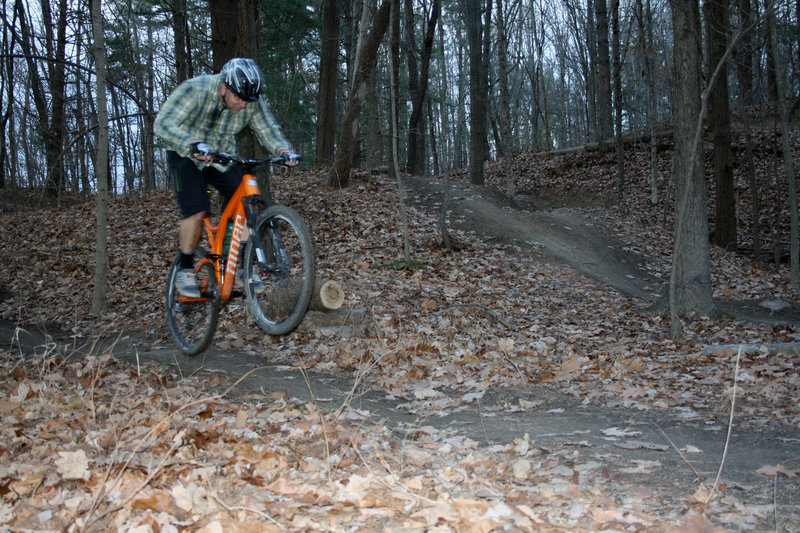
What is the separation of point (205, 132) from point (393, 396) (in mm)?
2865

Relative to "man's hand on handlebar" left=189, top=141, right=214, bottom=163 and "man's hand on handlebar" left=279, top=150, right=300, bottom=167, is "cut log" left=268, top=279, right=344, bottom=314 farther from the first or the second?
"man's hand on handlebar" left=189, top=141, right=214, bottom=163

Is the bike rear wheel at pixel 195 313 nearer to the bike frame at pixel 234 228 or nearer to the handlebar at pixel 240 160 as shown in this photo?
the bike frame at pixel 234 228

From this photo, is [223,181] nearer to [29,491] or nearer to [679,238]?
[29,491]

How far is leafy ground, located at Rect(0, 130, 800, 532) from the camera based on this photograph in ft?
7.64

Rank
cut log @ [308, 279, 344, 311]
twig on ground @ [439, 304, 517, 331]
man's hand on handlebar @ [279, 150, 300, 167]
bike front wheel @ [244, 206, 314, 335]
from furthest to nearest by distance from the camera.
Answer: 1. twig on ground @ [439, 304, 517, 331]
2. cut log @ [308, 279, 344, 311]
3. man's hand on handlebar @ [279, 150, 300, 167]
4. bike front wheel @ [244, 206, 314, 335]

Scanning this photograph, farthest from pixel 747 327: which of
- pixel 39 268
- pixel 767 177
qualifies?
pixel 767 177

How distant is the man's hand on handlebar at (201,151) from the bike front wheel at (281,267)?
2.12ft

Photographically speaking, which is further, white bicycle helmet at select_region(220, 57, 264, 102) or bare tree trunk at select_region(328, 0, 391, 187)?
bare tree trunk at select_region(328, 0, 391, 187)

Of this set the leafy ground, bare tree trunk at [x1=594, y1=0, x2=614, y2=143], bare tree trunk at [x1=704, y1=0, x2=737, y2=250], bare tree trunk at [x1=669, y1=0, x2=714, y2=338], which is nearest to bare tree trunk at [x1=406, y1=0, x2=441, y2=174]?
bare tree trunk at [x1=594, y1=0, x2=614, y2=143]

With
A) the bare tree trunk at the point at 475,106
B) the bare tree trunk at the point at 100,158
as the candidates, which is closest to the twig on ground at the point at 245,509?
the bare tree trunk at the point at 100,158

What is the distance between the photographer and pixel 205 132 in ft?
16.6

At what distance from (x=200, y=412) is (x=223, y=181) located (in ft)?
7.94

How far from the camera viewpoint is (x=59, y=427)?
3227 millimetres

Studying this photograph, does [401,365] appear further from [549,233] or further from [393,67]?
[549,233]
